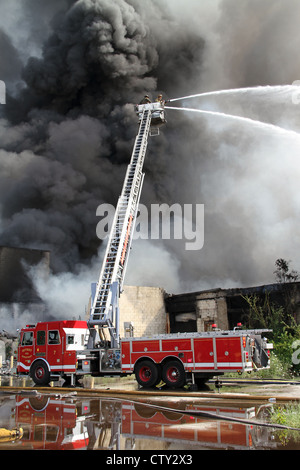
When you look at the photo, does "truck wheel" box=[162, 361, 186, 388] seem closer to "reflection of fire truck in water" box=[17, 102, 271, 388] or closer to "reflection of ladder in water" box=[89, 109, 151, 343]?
"reflection of fire truck in water" box=[17, 102, 271, 388]

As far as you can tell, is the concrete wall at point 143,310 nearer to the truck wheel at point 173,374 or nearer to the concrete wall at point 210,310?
the concrete wall at point 210,310

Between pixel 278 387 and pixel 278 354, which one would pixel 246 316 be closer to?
pixel 278 354

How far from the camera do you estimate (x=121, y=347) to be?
12.2 metres

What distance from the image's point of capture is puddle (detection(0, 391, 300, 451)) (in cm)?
544

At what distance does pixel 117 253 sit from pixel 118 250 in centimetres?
11

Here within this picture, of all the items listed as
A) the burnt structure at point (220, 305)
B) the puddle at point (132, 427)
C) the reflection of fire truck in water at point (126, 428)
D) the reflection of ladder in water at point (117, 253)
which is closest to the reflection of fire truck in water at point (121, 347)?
the reflection of ladder in water at point (117, 253)

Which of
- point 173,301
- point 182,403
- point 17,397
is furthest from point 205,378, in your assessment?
point 173,301

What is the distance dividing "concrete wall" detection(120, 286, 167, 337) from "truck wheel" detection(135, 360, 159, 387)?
28.9 feet

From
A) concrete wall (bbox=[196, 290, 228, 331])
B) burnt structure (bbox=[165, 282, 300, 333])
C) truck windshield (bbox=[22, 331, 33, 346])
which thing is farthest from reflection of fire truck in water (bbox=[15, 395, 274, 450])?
concrete wall (bbox=[196, 290, 228, 331])

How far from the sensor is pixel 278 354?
46.8 ft

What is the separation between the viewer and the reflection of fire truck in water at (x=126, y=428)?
5.53 meters

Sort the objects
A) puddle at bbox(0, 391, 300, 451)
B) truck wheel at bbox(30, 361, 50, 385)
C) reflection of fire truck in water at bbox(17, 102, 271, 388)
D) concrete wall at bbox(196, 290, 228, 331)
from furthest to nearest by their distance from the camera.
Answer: concrete wall at bbox(196, 290, 228, 331)
truck wheel at bbox(30, 361, 50, 385)
reflection of fire truck in water at bbox(17, 102, 271, 388)
puddle at bbox(0, 391, 300, 451)

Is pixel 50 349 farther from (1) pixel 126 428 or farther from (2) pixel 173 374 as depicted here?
(1) pixel 126 428

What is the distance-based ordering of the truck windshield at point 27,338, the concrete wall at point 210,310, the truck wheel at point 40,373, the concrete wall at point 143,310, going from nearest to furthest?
the truck wheel at point 40,373 < the truck windshield at point 27,338 < the concrete wall at point 143,310 < the concrete wall at point 210,310
